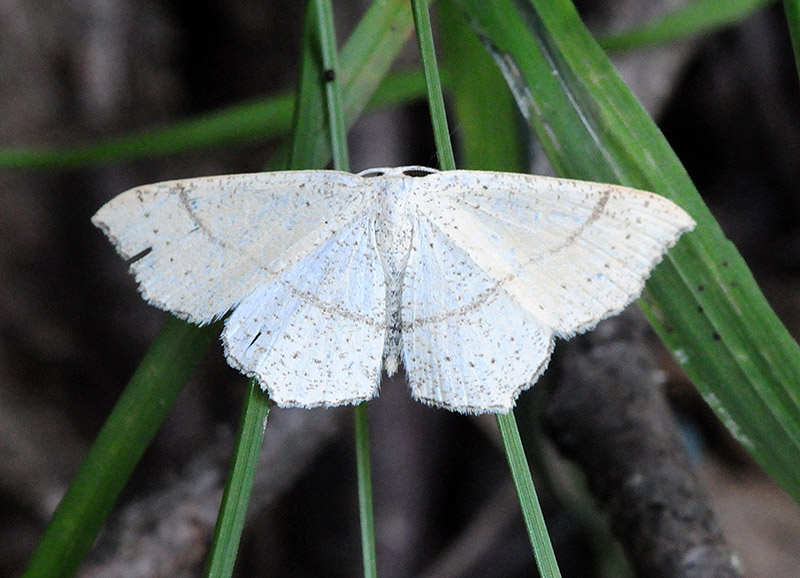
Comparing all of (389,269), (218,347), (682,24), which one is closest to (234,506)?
(389,269)

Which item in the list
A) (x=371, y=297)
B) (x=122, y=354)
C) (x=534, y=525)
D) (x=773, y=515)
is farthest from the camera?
(x=122, y=354)

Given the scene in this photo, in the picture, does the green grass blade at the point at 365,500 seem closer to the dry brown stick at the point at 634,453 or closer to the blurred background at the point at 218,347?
the dry brown stick at the point at 634,453

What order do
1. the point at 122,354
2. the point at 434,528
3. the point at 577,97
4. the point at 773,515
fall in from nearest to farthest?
the point at 577,97
the point at 773,515
the point at 434,528
the point at 122,354

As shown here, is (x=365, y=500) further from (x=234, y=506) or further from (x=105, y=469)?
(x=105, y=469)

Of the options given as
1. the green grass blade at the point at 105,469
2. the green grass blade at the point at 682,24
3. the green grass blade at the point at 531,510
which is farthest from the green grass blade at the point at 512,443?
the green grass blade at the point at 682,24

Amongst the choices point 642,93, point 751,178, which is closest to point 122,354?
point 642,93

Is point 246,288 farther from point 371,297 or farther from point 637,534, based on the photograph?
point 637,534

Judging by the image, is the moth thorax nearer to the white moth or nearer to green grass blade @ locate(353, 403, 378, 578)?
the white moth
